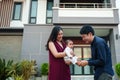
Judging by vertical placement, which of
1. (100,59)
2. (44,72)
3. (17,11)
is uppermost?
(17,11)

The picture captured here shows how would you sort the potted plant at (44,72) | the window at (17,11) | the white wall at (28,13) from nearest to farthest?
the potted plant at (44,72) < the white wall at (28,13) < the window at (17,11)

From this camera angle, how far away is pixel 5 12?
15.7 meters

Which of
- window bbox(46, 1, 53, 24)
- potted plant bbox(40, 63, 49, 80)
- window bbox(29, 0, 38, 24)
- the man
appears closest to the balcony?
window bbox(46, 1, 53, 24)

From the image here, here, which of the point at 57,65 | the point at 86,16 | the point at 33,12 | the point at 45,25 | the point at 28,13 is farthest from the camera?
the point at 33,12

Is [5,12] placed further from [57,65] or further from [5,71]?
[57,65]

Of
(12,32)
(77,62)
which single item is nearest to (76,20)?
(12,32)

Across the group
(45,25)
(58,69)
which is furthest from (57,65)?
(45,25)

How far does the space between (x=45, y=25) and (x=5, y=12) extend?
3795mm

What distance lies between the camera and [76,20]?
1310 centimetres

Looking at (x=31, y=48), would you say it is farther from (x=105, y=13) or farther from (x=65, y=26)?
(x=105, y=13)

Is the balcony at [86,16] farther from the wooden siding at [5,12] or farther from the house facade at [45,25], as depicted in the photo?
the wooden siding at [5,12]

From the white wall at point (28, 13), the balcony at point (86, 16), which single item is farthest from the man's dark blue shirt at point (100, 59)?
the white wall at point (28, 13)

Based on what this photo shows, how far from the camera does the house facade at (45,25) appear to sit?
13078mm

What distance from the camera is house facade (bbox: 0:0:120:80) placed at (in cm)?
1308
